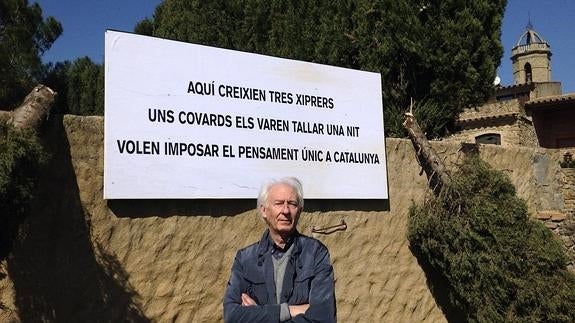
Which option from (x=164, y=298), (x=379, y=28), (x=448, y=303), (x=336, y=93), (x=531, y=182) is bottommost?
(x=448, y=303)

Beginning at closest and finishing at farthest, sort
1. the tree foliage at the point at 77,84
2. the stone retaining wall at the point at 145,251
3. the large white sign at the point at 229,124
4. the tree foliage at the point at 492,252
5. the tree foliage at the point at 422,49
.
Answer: the stone retaining wall at the point at 145,251, the large white sign at the point at 229,124, the tree foliage at the point at 492,252, the tree foliage at the point at 422,49, the tree foliage at the point at 77,84

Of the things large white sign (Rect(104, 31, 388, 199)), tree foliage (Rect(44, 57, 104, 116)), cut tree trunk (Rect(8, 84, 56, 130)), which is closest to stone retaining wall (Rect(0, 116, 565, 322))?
large white sign (Rect(104, 31, 388, 199))

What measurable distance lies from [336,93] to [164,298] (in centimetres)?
248

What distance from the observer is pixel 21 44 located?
11.2 m

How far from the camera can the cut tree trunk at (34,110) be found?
12.2 feet

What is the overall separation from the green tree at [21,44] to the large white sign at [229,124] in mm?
5035

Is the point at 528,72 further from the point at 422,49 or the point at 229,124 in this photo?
the point at 229,124

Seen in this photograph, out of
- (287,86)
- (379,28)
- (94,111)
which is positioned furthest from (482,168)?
(94,111)

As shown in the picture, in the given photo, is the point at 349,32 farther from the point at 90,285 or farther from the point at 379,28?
the point at 90,285

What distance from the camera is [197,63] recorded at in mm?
4750

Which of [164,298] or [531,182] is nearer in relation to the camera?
[164,298]

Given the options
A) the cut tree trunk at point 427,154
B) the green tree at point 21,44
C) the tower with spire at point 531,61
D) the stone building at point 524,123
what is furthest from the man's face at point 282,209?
the tower with spire at point 531,61

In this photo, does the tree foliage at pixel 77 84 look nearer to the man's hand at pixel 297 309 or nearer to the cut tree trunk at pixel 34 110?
the cut tree trunk at pixel 34 110

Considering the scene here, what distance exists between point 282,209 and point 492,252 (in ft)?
11.7
